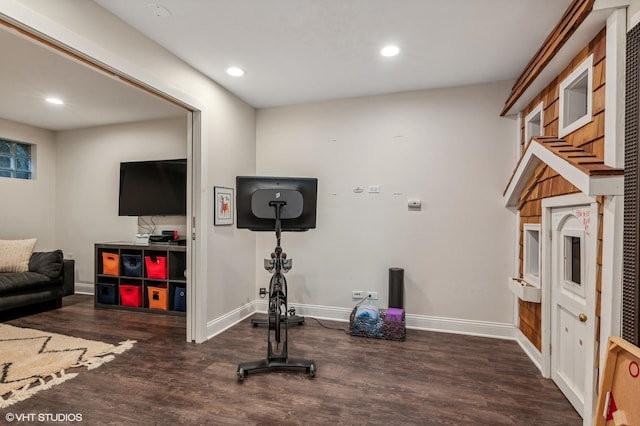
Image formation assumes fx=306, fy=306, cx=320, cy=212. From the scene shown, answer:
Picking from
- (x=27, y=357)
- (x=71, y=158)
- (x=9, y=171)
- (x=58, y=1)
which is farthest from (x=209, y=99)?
(x=9, y=171)

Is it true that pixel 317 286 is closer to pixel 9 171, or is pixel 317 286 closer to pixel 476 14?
pixel 476 14

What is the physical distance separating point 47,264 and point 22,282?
0.36m

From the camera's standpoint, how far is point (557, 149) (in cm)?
209

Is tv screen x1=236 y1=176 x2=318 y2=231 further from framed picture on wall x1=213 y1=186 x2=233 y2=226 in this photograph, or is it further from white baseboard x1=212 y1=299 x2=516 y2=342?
white baseboard x1=212 y1=299 x2=516 y2=342

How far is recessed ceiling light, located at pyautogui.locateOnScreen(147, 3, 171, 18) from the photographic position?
2125 millimetres

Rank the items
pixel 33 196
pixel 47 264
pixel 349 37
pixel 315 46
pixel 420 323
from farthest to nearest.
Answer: pixel 33 196 < pixel 47 264 < pixel 420 323 < pixel 315 46 < pixel 349 37

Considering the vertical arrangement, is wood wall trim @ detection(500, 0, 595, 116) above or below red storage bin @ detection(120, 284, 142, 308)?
above

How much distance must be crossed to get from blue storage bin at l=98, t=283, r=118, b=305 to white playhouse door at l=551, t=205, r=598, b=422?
5.12 m

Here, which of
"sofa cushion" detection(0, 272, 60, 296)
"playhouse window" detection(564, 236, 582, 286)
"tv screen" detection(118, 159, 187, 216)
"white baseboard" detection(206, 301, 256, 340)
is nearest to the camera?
"playhouse window" detection(564, 236, 582, 286)

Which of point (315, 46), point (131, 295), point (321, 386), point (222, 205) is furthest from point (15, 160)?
Result: point (321, 386)

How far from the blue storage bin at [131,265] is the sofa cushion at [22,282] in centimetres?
A: 88

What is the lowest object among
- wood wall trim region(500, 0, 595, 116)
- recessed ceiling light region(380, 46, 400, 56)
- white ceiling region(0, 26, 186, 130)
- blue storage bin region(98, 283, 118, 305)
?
blue storage bin region(98, 283, 118, 305)

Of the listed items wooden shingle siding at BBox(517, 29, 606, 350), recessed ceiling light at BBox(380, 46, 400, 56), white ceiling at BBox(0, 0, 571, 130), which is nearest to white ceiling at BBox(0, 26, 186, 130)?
white ceiling at BBox(0, 0, 571, 130)

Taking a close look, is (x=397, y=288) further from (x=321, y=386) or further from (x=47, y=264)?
(x=47, y=264)
